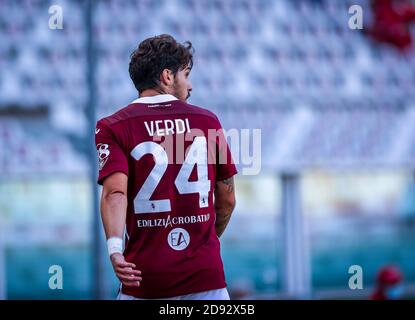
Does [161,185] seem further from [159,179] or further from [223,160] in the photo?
[223,160]

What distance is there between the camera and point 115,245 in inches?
126

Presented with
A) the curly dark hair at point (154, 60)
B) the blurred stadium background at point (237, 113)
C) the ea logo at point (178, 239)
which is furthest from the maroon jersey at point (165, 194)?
the blurred stadium background at point (237, 113)

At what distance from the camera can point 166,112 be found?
3354mm

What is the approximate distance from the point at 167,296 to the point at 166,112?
0.59 metres

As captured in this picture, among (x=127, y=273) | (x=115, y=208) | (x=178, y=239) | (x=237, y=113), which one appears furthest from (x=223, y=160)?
(x=237, y=113)

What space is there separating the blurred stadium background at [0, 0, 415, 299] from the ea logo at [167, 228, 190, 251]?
29.0 ft

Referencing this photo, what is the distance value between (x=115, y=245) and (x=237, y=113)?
9968 millimetres

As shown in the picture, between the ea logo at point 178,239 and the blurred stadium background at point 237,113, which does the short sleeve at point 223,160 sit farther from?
the blurred stadium background at point 237,113

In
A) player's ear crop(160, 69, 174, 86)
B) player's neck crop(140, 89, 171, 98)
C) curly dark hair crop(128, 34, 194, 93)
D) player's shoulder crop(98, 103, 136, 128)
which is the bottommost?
player's shoulder crop(98, 103, 136, 128)

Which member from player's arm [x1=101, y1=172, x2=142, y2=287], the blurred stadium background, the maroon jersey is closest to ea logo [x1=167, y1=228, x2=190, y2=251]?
the maroon jersey

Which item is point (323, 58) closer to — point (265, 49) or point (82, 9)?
point (265, 49)

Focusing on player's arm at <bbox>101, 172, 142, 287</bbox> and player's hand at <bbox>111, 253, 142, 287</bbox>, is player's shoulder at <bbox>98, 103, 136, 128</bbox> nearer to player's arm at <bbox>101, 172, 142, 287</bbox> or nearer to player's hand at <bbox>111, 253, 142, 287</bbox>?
player's arm at <bbox>101, 172, 142, 287</bbox>

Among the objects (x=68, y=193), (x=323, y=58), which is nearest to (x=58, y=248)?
(x=68, y=193)

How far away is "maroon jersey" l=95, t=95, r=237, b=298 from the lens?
129 inches
